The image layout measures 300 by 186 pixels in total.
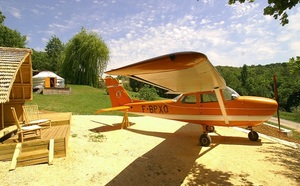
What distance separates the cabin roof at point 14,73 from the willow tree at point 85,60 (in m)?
30.6

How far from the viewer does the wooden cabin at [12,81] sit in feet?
17.6

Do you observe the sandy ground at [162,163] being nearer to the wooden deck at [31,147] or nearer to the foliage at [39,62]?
the wooden deck at [31,147]

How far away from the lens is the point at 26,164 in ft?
16.4

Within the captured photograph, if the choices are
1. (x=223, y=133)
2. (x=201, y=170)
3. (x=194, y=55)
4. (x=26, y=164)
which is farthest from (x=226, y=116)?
(x=26, y=164)

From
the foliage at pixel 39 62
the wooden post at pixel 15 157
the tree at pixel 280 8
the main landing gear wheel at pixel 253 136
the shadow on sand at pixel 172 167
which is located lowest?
the shadow on sand at pixel 172 167

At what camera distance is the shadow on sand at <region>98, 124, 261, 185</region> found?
176 inches

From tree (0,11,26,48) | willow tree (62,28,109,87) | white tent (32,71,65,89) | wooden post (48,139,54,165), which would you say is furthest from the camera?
tree (0,11,26,48)

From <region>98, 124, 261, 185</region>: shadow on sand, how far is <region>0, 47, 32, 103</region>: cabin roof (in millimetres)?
4188

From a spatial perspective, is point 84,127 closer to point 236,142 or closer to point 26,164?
point 26,164

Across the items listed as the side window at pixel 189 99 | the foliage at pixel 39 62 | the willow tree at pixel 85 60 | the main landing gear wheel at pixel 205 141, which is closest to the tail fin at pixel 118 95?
the side window at pixel 189 99

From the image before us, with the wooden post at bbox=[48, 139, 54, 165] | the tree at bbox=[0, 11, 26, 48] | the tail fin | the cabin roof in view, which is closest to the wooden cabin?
the cabin roof

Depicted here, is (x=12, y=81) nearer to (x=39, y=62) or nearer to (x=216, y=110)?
(x=216, y=110)

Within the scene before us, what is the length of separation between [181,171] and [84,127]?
628 cm

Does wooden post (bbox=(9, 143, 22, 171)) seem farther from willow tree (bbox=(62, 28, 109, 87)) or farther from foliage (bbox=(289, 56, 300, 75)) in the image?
willow tree (bbox=(62, 28, 109, 87))
